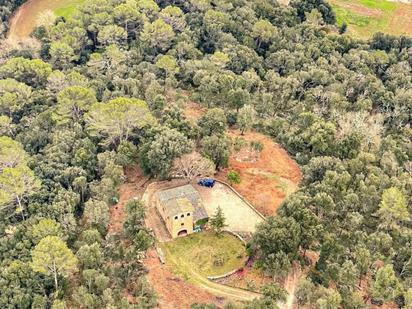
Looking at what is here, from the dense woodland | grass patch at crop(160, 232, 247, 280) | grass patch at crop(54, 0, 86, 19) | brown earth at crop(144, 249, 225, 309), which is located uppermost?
grass patch at crop(54, 0, 86, 19)

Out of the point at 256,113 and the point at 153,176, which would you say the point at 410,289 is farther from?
the point at 256,113

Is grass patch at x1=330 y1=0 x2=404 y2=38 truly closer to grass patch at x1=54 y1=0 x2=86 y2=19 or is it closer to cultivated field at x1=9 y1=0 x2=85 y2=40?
grass patch at x1=54 y1=0 x2=86 y2=19

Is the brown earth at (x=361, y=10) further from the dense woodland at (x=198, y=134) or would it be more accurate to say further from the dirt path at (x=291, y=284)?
the dirt path at (x=291, y=284)

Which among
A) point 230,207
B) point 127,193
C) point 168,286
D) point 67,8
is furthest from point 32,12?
point 168,286

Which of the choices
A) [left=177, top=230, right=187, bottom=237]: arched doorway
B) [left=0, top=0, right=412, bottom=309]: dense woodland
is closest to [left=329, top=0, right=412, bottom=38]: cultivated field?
[left=0, top=0, right=412, bottom=309]: dense woodland

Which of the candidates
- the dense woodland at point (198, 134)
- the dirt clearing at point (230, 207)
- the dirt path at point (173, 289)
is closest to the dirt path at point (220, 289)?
the dirt path at point (173, 289)

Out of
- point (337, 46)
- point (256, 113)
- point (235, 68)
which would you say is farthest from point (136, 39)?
point (337, 46)
